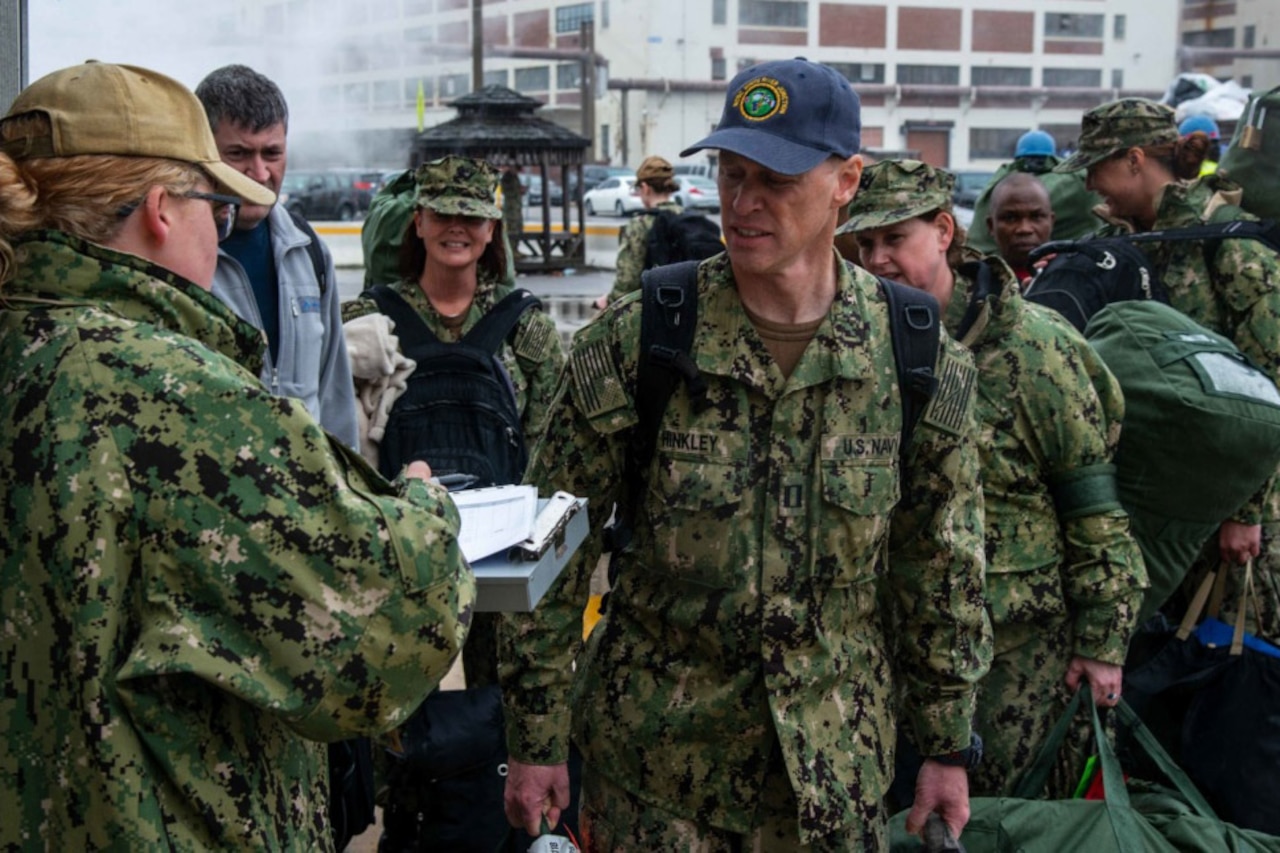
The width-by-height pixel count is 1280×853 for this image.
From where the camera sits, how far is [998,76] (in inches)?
2505

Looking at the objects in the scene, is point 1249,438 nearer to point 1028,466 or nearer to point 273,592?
point 1028,466

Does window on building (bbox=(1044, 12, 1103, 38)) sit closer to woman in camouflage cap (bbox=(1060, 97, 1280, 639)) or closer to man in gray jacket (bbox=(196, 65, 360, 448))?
A: woman in camouflage cap (bbox=(1060, 97, 1280, 639))

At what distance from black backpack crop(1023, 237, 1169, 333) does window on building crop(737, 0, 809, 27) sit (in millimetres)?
57556

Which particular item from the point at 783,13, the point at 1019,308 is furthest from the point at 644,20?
the point at 1019,308

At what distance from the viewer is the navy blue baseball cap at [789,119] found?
249 cm

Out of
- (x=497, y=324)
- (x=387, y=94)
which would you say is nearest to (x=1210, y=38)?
(x=387, y=94)

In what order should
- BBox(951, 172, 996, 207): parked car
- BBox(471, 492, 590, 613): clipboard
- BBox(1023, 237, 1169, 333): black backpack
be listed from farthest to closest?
BBox(951, 172, 996, 207): parked car → BBox(1023, 237, 1169, 333): black backpack → BBox(471, 492, 590, 613): clipboard

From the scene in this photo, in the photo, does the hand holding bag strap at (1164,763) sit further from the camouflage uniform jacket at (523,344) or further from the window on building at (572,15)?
the window on building at (572,15)

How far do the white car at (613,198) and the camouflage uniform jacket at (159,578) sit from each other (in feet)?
130

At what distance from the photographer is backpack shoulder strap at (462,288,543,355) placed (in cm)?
416

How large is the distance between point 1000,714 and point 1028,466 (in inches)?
23.6

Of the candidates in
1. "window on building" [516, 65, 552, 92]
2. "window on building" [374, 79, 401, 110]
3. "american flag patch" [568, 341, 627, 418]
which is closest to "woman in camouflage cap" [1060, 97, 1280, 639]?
"american flag patch" [568, 341, 627, 418]

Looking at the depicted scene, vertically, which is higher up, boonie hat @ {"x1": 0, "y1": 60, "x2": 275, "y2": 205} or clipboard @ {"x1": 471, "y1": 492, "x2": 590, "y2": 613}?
boonie hat @ {"x1": 0, "y1": 60, "x2": 275, "y2": 205}

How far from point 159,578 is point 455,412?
2.36m
